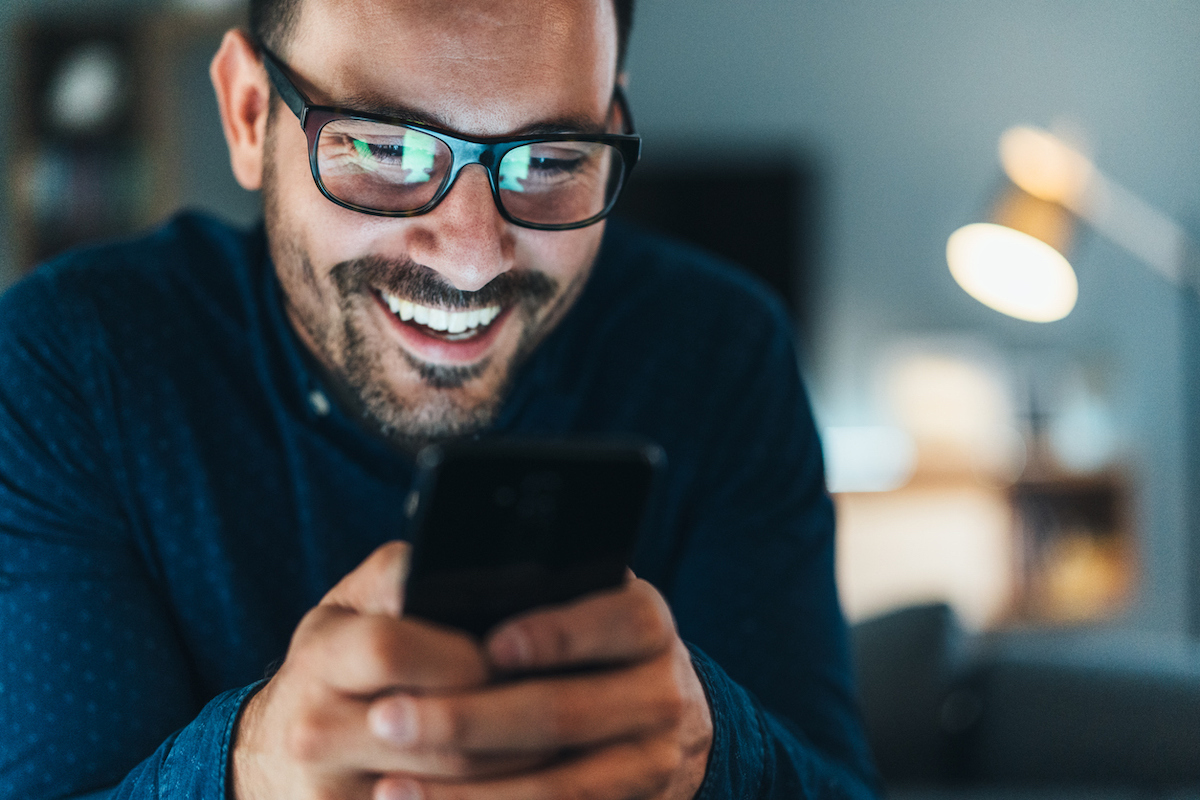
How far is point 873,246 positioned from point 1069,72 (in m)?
1.02

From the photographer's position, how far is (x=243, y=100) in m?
0.82

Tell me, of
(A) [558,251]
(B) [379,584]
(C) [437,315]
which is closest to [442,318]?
(C) [437,315]

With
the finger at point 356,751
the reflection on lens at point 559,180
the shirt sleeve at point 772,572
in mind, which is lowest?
the shirt sleeve at point 772,572

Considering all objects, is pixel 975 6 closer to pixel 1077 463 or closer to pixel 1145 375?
pixel 1145 375

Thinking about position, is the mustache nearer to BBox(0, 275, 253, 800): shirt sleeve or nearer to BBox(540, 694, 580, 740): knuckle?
BBox(0, 275, 253, 800): shirt sleeve

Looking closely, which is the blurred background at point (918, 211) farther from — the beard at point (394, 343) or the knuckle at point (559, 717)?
the knuckle at point (559, 717)

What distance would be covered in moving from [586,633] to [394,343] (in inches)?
15.3

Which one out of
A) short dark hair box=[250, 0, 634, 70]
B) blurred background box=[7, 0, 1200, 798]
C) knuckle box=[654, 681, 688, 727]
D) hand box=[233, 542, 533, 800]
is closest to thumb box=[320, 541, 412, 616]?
hand box=[233, 542, 533, 800]

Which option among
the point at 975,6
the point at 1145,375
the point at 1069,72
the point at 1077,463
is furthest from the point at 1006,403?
the point at 975,6

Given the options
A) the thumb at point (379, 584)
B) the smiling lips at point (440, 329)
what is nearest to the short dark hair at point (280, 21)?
the smiling lips at point (440, 329)

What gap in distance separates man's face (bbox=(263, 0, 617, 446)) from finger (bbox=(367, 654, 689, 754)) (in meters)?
0.37

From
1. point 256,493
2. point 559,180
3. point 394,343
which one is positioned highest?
point 559,180

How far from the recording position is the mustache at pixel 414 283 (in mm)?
716

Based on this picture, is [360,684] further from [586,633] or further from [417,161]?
[417,161]
